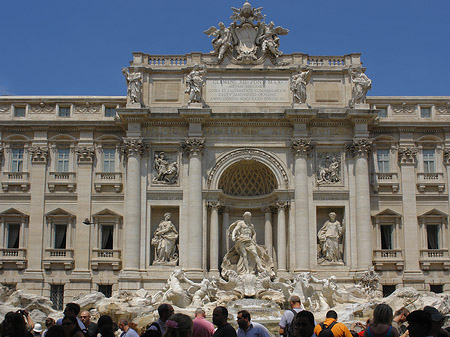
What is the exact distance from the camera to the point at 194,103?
116 ft

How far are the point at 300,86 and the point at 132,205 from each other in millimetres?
11566

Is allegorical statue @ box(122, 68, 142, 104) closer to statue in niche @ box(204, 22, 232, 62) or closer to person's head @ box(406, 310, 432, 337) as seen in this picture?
statue in niche @ box(204, 22, 232, 62)

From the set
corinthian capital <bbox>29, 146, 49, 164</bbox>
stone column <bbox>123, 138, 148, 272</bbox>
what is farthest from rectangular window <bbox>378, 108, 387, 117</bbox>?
corinthian capital <bbox>29, 146, 49, 164</bbox>

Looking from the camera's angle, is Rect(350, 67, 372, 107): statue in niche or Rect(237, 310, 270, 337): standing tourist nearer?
Rect(237, 310, 270, 337): standing tourist

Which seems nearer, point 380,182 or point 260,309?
point 260,309

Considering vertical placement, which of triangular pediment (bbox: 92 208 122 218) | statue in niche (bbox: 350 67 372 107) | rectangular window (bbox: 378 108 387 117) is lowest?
triangular pediment (bbox: 92 208 122 218)

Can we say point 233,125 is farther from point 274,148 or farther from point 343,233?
point 343,233

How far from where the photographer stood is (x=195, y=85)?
35500mm

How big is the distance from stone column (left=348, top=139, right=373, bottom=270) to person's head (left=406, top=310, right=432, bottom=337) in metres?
26.2

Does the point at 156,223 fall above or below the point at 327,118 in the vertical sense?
below

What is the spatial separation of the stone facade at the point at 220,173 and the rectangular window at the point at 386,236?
0.06 metres

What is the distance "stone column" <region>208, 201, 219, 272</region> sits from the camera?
34750 millimetres

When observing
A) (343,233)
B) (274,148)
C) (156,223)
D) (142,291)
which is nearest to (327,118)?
(274,148)

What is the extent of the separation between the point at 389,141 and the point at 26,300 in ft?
71.8
